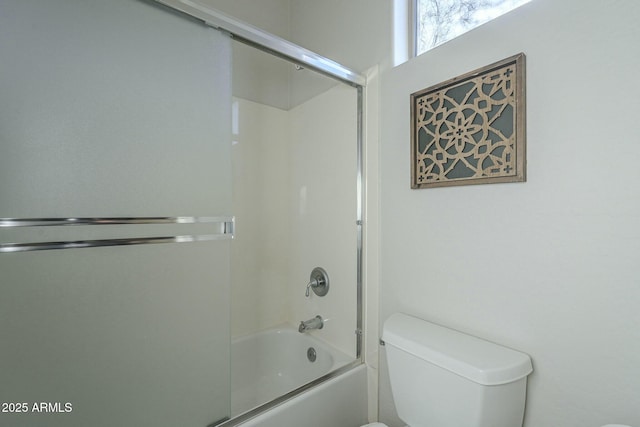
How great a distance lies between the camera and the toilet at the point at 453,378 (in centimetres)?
90

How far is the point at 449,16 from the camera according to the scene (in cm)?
131

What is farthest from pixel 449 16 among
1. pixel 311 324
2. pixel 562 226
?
pixel 311 324

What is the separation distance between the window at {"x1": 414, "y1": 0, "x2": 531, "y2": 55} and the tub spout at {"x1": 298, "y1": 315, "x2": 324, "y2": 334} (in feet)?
5.03

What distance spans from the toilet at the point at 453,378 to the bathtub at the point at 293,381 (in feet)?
1.06

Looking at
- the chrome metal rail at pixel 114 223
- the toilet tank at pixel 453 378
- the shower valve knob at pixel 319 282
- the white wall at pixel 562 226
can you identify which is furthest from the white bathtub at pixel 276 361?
the chrome metal rail at pixel 114 223

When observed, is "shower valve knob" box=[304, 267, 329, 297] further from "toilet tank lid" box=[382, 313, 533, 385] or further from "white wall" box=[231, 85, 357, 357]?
"toilet tank lid" box=[382, 313, 533, 385]

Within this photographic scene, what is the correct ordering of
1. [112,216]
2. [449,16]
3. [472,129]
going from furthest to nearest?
1. [449,16]
2. [472,129]
3. [112,216]

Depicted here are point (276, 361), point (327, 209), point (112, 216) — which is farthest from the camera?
point (276, 361)

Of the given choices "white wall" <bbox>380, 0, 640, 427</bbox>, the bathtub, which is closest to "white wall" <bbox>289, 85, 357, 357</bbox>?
the bathtub

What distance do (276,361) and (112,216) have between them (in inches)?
55.8

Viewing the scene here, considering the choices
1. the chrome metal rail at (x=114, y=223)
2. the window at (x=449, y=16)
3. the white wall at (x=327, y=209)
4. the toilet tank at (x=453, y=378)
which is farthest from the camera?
the white wall at (x=327, y=209)

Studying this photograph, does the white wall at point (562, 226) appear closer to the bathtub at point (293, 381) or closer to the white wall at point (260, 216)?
the bathtub at point (293, 381)

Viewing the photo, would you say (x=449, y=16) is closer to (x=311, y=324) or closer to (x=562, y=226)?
(x=562, y=226)

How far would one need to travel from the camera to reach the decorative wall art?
1.00 m
